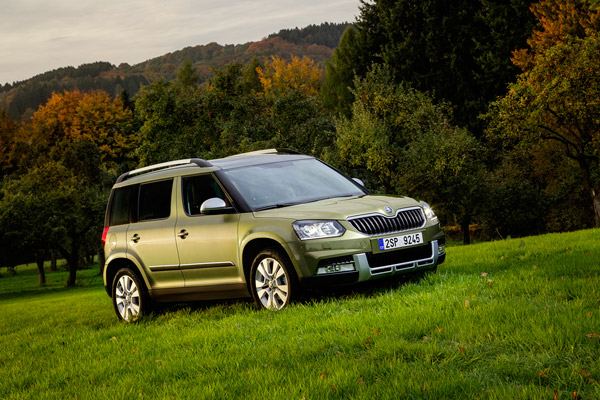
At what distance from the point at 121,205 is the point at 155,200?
3.05 feet

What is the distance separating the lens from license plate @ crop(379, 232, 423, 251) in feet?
25.1

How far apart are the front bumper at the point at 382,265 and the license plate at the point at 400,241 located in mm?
70

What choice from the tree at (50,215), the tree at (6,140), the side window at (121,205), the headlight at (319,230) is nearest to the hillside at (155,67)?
the tree at (6,140)

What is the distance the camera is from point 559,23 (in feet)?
112

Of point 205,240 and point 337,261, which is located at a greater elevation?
point 205,240

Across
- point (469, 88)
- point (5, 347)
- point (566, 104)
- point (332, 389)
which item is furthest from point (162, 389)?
point (469, 88)

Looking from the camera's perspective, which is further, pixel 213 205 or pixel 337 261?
pixel 213 205

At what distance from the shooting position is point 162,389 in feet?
16.1

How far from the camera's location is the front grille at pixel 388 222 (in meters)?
7.62

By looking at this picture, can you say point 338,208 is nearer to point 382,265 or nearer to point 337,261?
point 337,261

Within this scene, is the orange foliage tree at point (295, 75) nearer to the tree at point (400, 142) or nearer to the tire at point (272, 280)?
the tree at point (400, 142)

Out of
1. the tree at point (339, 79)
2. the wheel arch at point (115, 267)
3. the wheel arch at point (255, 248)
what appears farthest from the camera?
the tree at point (339, 79)

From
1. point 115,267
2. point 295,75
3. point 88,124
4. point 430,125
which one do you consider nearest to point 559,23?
point 430,125

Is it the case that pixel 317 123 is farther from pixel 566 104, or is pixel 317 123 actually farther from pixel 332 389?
pixel 332 389
